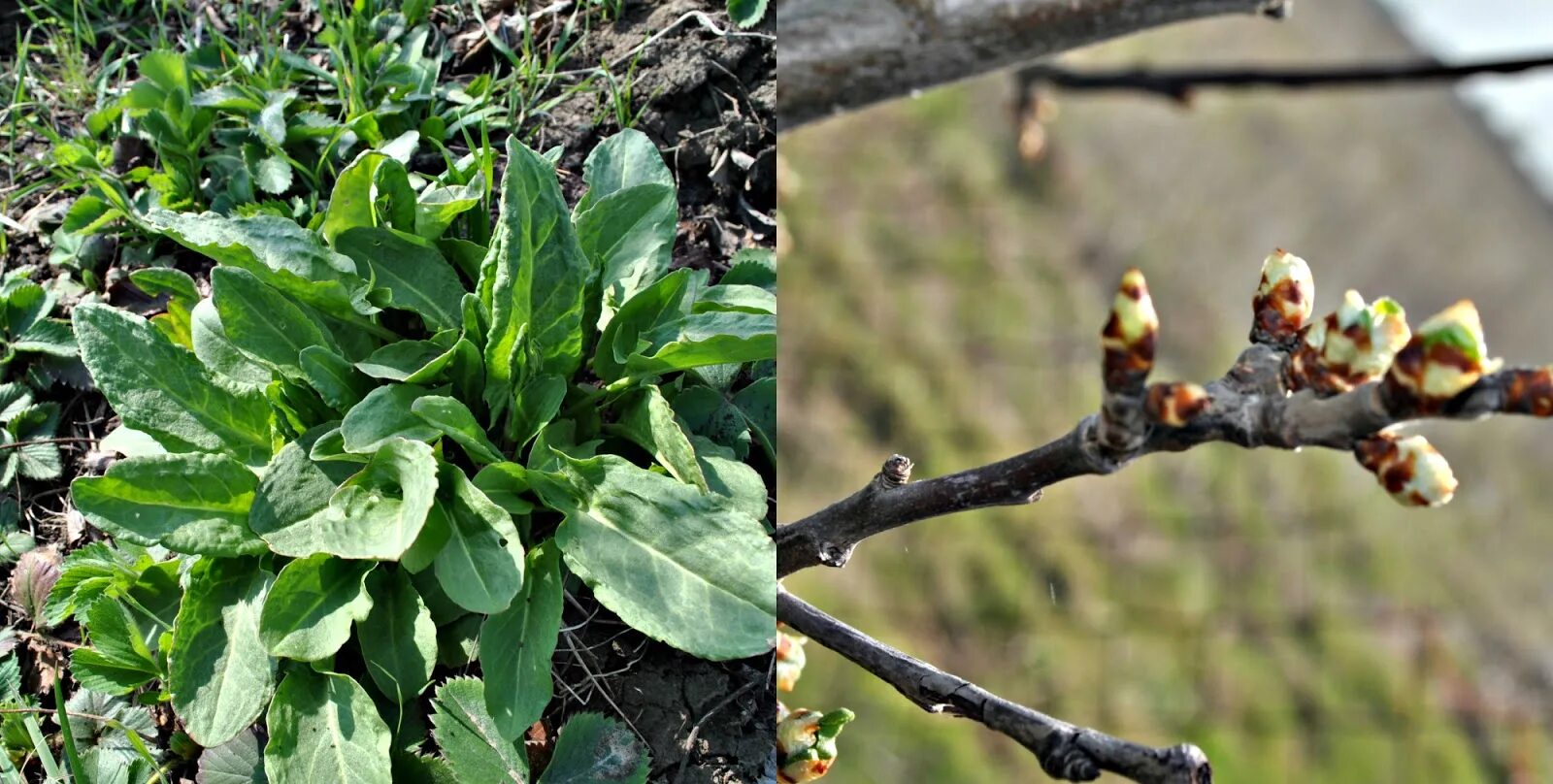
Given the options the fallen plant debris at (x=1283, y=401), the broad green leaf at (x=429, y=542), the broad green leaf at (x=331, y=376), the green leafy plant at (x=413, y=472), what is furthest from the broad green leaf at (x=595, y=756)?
the fallen plant debris at (x=1283, y=401)

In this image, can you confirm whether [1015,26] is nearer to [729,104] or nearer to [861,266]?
[861,266]

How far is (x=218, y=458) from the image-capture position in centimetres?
66

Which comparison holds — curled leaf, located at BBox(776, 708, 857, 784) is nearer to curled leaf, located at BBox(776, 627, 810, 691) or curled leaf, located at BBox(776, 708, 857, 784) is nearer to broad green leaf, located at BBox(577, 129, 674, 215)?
curled leaf, located at BBox(776, 627, 810, 691)

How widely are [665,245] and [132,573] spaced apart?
39 cm

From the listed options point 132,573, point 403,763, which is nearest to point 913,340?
point 403,763

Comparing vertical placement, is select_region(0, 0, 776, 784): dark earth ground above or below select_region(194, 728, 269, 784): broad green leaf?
above

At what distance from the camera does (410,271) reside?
72 centimetres

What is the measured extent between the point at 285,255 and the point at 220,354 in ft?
0.25

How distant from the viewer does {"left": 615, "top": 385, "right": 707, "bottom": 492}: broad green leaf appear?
64cm

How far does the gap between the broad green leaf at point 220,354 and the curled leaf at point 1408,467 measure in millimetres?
642

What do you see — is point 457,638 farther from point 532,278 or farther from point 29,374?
point 29,374

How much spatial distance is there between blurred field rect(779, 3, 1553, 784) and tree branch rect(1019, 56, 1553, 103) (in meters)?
0.01

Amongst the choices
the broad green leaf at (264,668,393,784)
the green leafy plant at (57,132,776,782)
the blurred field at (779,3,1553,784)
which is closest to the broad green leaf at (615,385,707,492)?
the green leafy plant at (57,132,776,782)

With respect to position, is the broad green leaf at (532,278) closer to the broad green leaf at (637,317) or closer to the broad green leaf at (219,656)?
the broad green leaf at (637,317)
